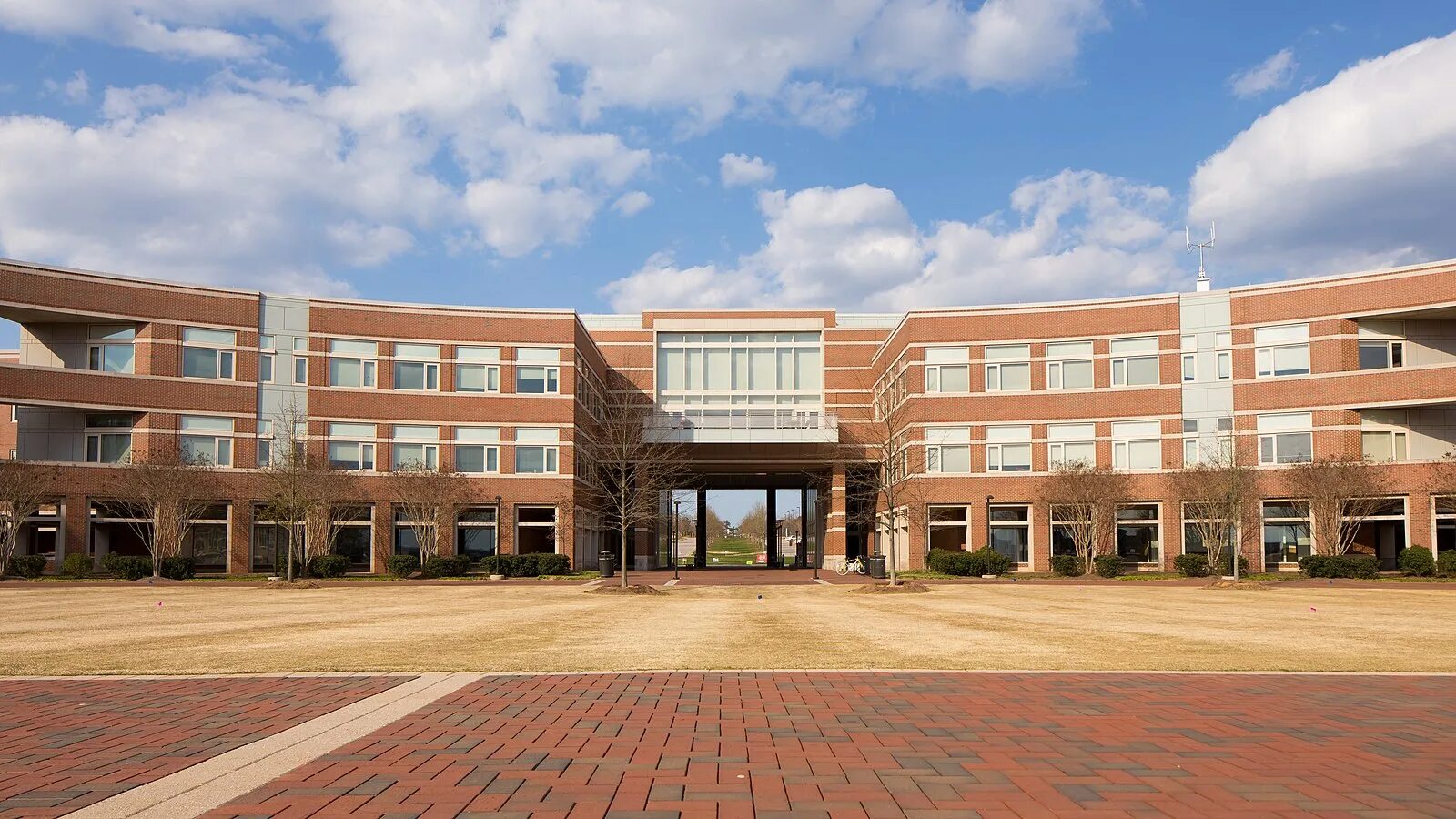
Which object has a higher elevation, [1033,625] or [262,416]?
[262,416]

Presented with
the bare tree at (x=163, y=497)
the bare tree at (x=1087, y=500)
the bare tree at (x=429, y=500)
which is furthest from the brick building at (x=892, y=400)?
the bare tree at (x=163, y=497)

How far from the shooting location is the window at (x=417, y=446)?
5297 centimetres

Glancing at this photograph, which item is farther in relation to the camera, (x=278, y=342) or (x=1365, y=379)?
(x=278, y=342)

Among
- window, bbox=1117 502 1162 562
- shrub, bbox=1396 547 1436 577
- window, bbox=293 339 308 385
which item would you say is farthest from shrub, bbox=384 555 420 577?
shrub, bbox=1396 547 1436 577

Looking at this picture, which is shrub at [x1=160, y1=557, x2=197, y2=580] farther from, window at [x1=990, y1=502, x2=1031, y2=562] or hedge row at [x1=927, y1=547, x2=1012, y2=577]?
window at [x1=990, y1=502, x2=1031, y2=562]

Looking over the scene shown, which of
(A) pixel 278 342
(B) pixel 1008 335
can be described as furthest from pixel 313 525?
(B) pixel 1008 335

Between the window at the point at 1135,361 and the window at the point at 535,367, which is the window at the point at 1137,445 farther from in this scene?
the window at the point at 535,367

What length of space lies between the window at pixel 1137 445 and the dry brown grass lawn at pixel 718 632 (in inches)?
856

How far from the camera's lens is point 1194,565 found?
145 ft

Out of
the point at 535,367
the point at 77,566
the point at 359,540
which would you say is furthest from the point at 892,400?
the point at 77,566

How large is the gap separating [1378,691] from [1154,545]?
43.6 m

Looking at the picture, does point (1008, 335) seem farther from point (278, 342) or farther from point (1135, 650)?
point (1135, 650)

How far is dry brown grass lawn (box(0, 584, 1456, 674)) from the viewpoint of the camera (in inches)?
525

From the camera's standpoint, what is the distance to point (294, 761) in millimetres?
7488
